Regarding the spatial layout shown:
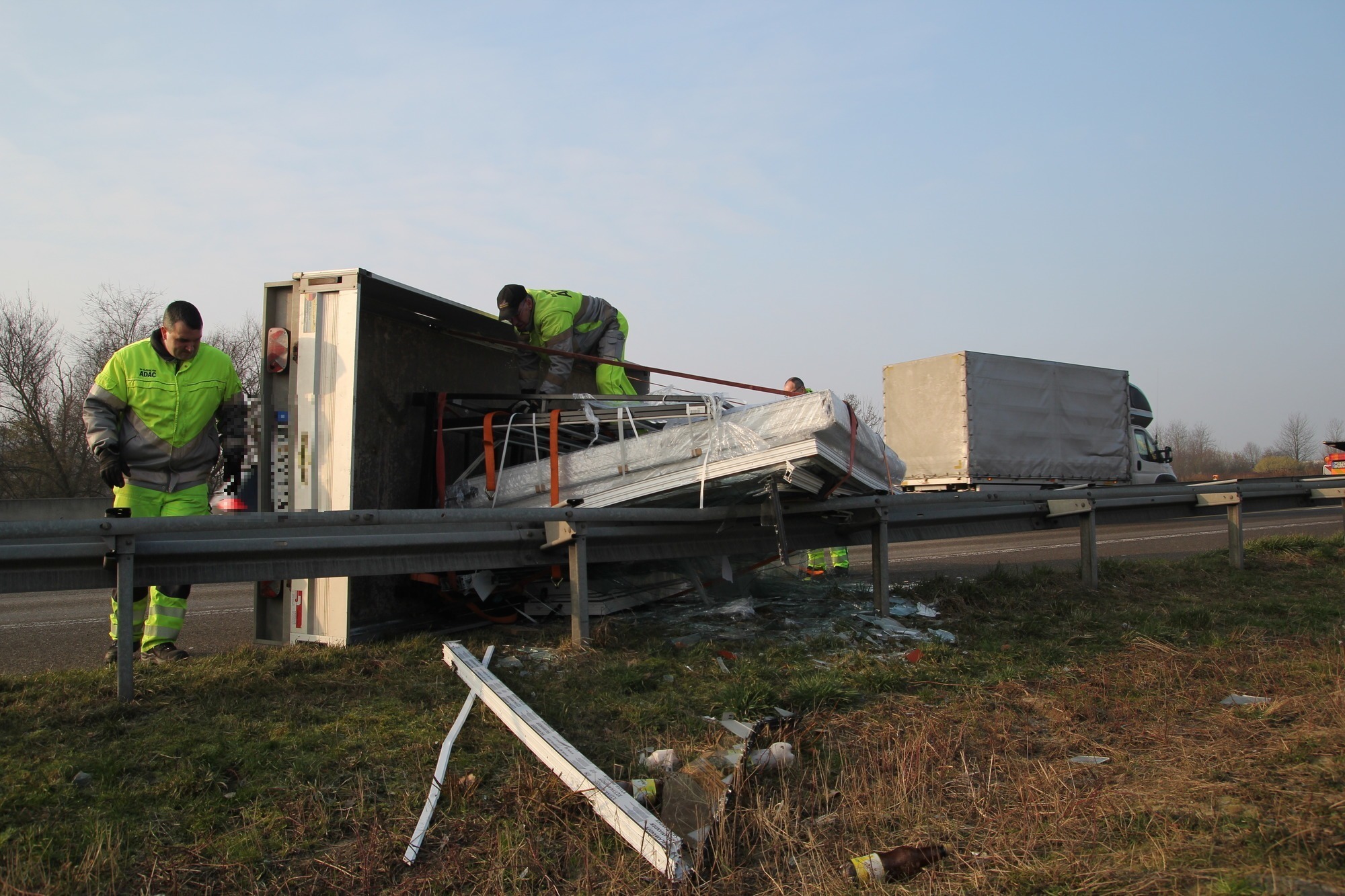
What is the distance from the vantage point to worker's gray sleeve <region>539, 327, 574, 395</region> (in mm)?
6656

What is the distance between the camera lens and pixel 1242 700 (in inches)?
150

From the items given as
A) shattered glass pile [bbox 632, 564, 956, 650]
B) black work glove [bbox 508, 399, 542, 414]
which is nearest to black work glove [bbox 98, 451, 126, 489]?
black work glove [bbox 508, 399, 542, 414]

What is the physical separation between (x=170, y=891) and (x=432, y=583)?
3.32m

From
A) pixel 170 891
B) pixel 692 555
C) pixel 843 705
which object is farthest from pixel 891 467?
pixel 170 891

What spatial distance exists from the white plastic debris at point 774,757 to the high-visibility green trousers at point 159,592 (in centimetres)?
283

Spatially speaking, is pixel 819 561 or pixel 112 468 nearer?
pixel 112 468

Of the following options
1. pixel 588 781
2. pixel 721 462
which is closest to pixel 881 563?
pixel 721 462

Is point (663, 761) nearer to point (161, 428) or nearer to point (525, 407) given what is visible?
point (161, 428)

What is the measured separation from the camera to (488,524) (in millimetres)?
Answer: 4547

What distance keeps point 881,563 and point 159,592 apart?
13.7 feet

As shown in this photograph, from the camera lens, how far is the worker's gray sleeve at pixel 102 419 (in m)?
4.54

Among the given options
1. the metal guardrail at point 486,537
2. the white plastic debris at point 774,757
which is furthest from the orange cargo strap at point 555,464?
the white plastic debris at point 774,757

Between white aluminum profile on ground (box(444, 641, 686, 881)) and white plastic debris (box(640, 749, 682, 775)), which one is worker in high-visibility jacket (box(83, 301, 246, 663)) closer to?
white aluminum profile on ground (box(444, 641, 686, 881))

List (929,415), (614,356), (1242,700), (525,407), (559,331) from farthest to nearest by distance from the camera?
(929,415), (614,356), (559,331), (525,407), (1242,700)
